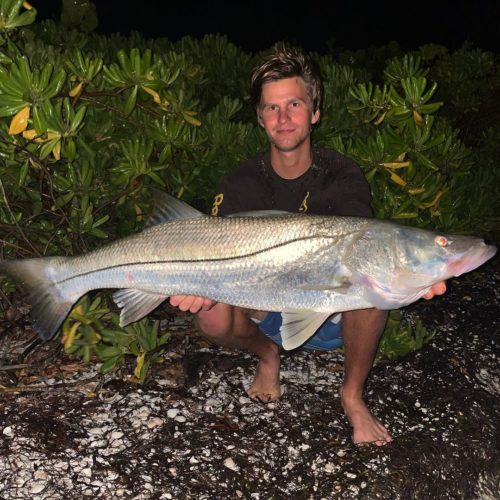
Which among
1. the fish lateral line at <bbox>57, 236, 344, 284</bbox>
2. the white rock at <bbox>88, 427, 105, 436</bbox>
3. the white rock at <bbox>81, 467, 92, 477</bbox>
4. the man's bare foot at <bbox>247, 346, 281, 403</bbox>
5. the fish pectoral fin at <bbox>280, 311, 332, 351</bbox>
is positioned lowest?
the white rock at <bbox>88, 427, 105, 436</bbox>

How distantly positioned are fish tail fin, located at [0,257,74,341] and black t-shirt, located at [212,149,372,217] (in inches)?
40.5

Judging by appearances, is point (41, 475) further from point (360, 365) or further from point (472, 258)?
point (472, 258)

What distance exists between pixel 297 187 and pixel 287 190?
0.06m

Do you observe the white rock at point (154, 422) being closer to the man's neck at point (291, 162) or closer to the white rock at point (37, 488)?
the white rock at point (37, 488)

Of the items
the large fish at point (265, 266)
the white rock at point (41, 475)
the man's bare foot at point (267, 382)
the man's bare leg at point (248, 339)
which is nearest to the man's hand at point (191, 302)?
the large fish at point (265, 266)

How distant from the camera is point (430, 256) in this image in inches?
119

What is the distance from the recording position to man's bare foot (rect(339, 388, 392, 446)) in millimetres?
3521

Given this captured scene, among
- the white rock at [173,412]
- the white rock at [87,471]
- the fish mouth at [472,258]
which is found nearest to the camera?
the fish mouth at [472,258]

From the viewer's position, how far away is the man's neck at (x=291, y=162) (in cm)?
383

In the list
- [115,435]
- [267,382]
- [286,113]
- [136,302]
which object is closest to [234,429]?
[267,382]

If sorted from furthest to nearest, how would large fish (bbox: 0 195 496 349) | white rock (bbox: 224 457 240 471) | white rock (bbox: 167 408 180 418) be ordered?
white rock (bbox: 167 408 180 418)
white rock (bbox: 224 457 240 471)
large fish (bbox: 0 195 496 349)

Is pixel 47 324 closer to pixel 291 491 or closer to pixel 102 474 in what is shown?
pixel 102 474

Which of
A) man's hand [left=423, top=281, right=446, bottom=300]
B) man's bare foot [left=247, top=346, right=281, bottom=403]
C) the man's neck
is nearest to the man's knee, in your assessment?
man's bare foot [left=247, top=346, right=281, bottom=403]

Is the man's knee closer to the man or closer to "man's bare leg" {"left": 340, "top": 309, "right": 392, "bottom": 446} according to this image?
the man
